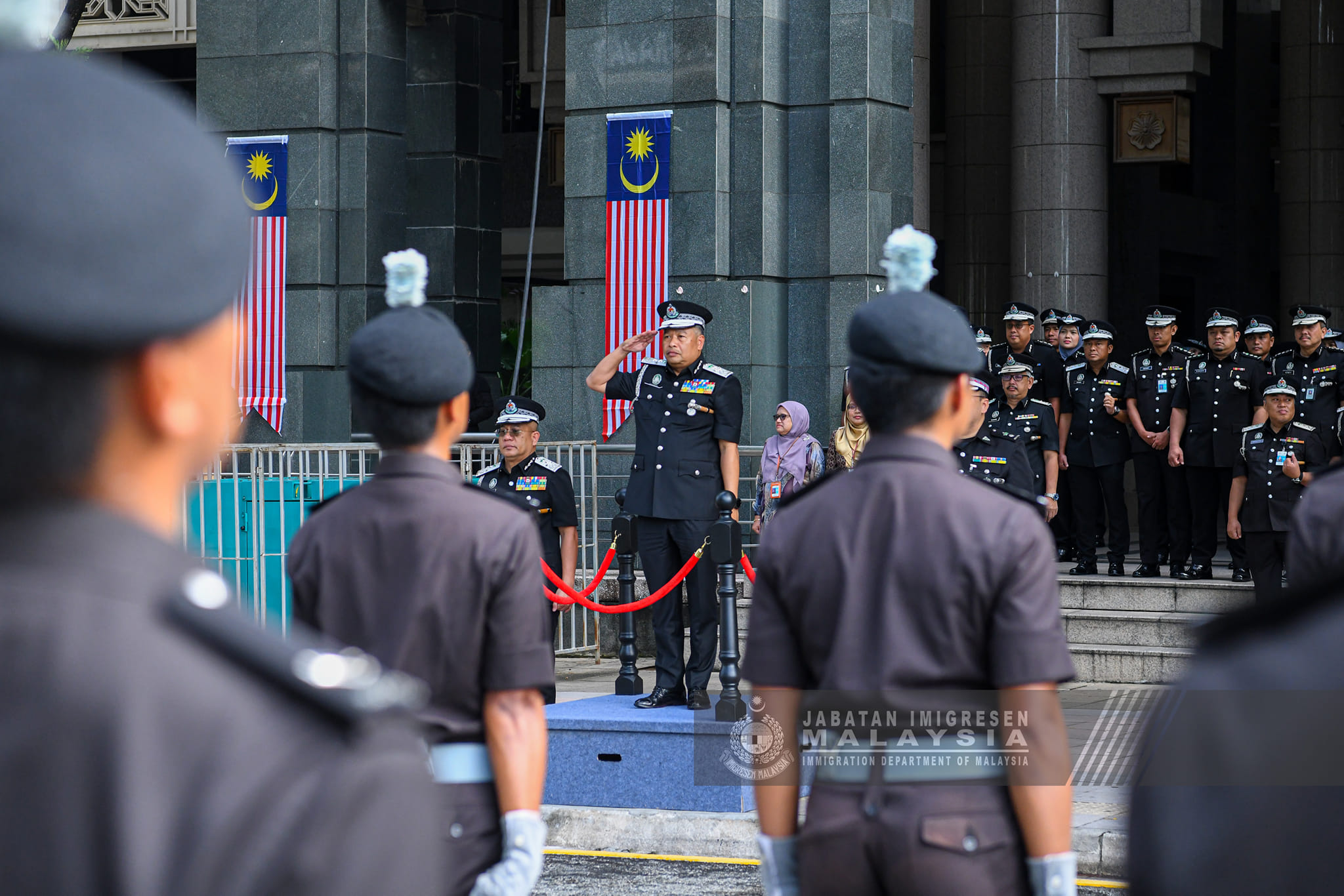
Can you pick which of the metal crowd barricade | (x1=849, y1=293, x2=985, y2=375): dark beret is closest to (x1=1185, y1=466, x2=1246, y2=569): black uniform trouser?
the metal crowd barricade

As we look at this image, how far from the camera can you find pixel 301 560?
3566mm

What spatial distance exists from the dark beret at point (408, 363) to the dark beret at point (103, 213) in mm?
2418

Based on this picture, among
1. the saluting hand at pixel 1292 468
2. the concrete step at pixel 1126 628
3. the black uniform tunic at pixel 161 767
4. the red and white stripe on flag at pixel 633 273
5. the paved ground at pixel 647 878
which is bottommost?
the paved ground at pixel 647 878

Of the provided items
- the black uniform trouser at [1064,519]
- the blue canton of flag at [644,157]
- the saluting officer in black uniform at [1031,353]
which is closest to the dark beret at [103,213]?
the blue canton of flag at [644,157]

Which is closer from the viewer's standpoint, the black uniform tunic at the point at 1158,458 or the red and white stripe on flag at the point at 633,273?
the red and white stripe on flag at the point at 633,273

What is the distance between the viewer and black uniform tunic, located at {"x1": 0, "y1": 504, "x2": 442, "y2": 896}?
1.02 metres

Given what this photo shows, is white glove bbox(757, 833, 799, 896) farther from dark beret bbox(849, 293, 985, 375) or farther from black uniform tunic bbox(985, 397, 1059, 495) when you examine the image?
black uniform tunic bbox(985, 397, 1059, 495)

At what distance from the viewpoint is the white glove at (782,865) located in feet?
10.9

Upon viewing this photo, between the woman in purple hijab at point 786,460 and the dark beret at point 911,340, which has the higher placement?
the dark beret at point 911,340

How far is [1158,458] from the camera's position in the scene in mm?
15062

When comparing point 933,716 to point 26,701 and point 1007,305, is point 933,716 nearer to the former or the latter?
point 26,701

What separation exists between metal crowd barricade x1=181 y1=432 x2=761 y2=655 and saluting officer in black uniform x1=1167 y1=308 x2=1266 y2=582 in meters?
3.60

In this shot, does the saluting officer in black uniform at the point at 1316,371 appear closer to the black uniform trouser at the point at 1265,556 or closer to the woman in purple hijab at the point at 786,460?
the black uniform trouser at the point at 1265,556

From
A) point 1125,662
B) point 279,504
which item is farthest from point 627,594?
point 1125,662
